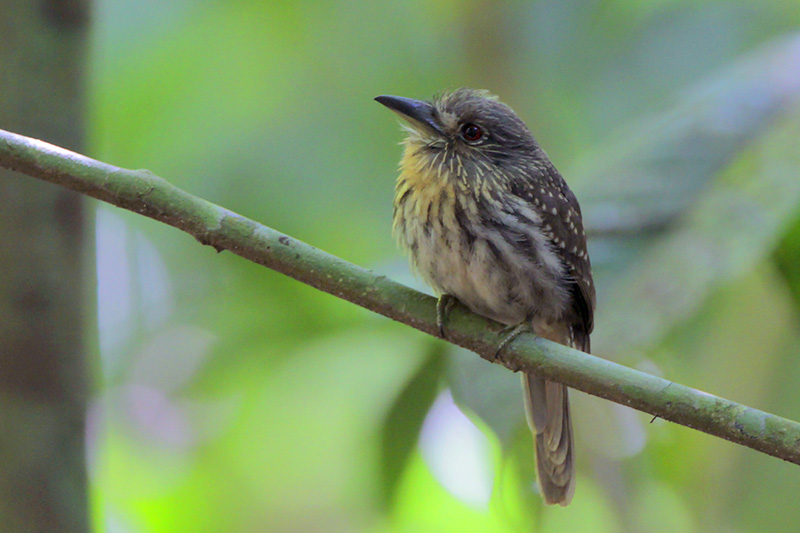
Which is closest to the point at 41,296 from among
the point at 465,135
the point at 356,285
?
the point at 356,285

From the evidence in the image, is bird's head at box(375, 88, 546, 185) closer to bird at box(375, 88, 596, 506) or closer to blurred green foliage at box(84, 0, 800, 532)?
bird at box(375, 88, 596, 506)

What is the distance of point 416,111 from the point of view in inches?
96.8

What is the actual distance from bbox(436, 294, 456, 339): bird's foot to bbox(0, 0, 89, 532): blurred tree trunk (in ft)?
2.51

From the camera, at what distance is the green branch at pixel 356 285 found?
57.6 inches

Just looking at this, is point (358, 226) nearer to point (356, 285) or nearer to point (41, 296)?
point (41, 296)

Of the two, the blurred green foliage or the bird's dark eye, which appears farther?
the blurred green foliage

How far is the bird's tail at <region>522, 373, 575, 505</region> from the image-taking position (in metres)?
2.37

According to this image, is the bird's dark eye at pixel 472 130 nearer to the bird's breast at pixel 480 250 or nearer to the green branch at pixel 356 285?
the bird's breast at pixel 480 250

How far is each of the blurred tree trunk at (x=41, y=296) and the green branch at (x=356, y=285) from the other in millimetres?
409

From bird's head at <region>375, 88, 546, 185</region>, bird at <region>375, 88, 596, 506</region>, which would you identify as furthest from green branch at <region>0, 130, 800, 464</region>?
bird's head at <region>375, 88, 546, 185</region>

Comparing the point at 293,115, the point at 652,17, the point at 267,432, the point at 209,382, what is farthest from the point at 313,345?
the point at 652,17

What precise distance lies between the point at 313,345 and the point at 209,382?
70 cm

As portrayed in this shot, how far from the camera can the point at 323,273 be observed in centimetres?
161

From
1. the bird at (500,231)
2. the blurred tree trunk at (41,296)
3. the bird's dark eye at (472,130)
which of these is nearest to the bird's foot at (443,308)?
the bird at (500,231)
